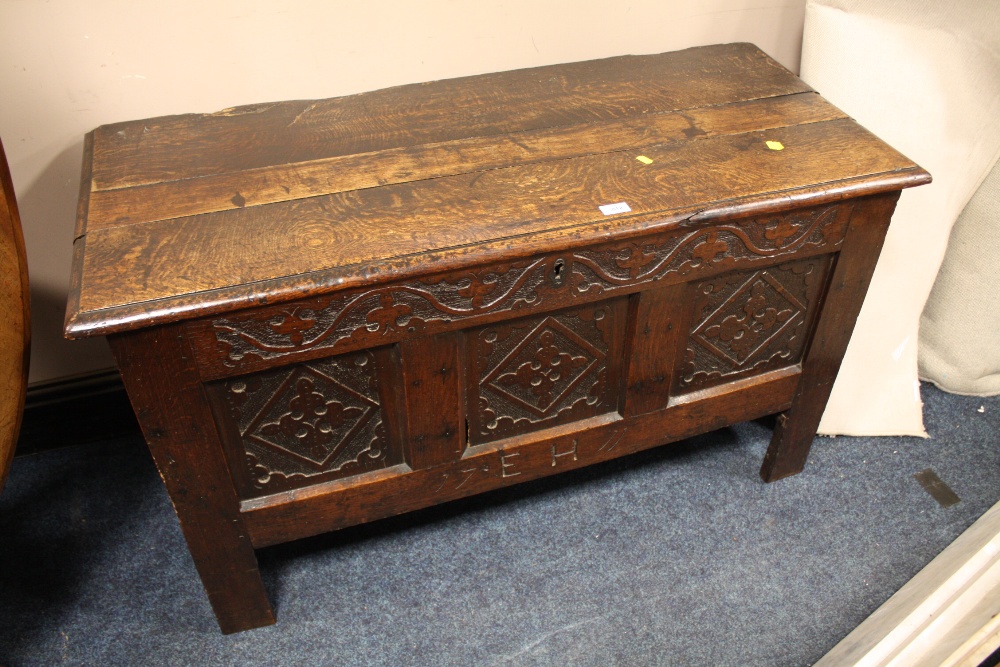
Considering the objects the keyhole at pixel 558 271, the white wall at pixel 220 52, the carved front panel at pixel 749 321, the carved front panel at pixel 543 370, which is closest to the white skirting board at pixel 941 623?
the carved front panel at pixel 749 321

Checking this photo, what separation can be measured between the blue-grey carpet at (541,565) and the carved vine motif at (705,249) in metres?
0.63

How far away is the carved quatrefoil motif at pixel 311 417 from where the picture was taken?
1297 millimetres

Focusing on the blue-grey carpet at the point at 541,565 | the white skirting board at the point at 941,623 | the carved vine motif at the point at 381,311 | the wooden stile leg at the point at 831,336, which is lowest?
the blue-grey carpet at the point at 541,565

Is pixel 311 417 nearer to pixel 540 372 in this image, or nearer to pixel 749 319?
pixel 540 372

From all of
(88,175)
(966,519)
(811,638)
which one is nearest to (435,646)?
(811,638)

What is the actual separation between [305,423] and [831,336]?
0.98 metres

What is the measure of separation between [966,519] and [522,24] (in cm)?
137

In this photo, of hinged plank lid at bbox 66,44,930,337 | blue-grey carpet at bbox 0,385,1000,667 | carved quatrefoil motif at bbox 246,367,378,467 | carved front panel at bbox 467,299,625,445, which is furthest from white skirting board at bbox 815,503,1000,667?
carved quatrefoil motif at bbox 246,367,378,467

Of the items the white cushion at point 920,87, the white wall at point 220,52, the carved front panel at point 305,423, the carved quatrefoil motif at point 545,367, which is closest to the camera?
the carved front panel at point 305,423

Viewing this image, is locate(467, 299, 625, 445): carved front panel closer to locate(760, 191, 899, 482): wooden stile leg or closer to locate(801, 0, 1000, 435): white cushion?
locate(760, 191, 899, 482): wooden stile leg

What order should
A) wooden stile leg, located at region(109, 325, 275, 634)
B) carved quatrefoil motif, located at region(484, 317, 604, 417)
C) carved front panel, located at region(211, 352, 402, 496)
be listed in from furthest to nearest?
1. carved quatrefoil motif, located at region(484, 317, 604, 417)
2. carved front panel, located at region(211, 352, 402, 496)
3. wooden stile leg, located at region(109, 325, 275, 634)

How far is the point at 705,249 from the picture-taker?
4.40ft

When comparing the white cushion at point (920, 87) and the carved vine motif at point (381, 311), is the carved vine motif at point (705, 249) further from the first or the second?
the white cushion at point (920, 87)

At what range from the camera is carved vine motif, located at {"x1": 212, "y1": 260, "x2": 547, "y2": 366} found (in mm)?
1184
